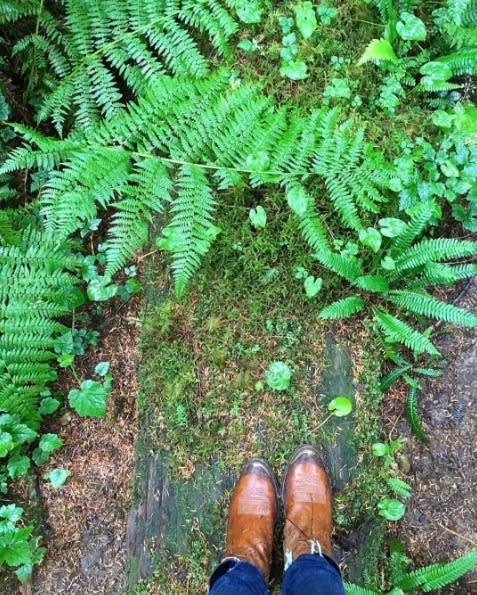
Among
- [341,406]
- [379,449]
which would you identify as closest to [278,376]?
[341,406]

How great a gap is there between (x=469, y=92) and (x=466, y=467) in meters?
2.51

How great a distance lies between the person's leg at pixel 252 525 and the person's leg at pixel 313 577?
22cm

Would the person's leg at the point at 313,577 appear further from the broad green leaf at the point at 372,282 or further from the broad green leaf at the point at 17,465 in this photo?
the broad green leaf at the point at 17,465

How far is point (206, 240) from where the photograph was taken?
10.4 feet

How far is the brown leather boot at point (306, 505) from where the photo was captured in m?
3.10

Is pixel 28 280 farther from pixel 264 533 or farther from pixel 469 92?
pixel 469 92

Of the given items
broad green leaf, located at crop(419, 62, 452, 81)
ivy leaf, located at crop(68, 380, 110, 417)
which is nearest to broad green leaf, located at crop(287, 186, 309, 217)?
broad green leaf, located at crop(419, 62, 452, 81)

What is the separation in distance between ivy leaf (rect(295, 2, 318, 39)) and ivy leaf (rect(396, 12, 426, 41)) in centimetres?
52

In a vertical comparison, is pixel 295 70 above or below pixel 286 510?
above

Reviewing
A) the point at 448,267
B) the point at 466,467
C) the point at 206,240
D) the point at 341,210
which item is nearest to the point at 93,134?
the point at 206,240

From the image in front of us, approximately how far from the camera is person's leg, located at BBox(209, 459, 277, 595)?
117 inches

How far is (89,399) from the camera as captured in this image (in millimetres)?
3473

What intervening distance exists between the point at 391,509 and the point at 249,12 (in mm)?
3249

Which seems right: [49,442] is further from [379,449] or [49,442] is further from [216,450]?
[379,449]
